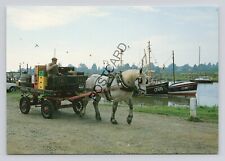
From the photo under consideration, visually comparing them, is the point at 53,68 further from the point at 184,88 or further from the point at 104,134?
the point at 184,88

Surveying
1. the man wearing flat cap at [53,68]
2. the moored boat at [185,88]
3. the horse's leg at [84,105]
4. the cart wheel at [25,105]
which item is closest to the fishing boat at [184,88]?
the moored boat at [185,88]

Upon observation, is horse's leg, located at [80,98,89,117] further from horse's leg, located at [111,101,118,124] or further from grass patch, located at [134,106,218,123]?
grass patch, located at [134,106,218,123]

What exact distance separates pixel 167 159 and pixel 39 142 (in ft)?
3.01

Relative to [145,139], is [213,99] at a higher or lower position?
higher

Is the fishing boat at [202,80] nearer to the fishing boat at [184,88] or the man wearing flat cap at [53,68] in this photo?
the fishing boat at [184,88]

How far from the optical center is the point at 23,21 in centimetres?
296

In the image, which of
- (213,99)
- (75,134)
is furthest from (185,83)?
(75,134)

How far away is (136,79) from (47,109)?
692mm

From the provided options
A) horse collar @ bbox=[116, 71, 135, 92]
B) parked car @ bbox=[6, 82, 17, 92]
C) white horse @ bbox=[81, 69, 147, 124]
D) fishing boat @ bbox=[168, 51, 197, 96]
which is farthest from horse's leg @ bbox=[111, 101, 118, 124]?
parked car @ bbox=[6, 82, 17, 92]

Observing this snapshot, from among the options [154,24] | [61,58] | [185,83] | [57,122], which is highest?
[154,24]

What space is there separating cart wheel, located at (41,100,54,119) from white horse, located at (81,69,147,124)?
236mm

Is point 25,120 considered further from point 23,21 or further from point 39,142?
point 23,21

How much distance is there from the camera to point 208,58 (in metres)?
3.00

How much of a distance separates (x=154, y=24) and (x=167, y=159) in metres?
0.97
